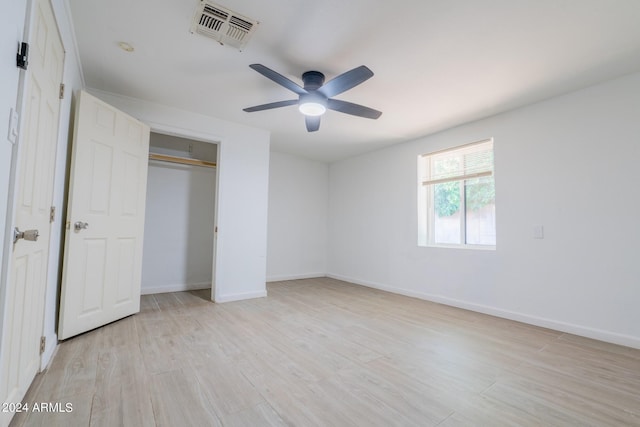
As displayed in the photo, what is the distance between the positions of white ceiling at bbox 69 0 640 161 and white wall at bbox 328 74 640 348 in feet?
0.96

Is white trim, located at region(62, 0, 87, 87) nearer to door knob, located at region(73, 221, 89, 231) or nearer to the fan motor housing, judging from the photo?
door knob, located at region(73, 221, 89, 231)

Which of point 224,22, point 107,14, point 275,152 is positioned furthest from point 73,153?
point 275,152

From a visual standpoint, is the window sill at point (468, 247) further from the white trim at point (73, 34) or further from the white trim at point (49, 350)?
the white trim at point (73, 34)

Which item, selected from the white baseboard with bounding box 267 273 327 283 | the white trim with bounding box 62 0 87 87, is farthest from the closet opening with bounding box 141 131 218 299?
the white trim with bounding box 62 0 87 87

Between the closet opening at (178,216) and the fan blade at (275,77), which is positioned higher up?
the fan blade at (275,77)

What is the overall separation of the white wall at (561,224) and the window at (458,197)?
0.15 metres

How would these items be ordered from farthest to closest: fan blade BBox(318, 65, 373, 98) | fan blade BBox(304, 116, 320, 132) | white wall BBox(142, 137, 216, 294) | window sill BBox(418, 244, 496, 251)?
white wall BBox(142, 137, 216, 294), window sill BBox(418, 244, 496, 251), fan blade BBox(304, 116, 320, 132), fan blade BBox(318, 65, 373, 98)

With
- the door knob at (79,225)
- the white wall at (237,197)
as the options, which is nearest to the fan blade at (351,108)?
the white wall at (237,197)

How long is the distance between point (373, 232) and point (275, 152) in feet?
7.86

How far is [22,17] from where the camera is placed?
118 cm

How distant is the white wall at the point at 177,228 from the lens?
4.16 meters

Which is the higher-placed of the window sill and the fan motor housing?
the fan motor housing

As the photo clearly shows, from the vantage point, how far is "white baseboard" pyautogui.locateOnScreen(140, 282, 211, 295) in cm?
404

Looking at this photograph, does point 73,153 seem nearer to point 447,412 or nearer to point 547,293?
point 447,412
